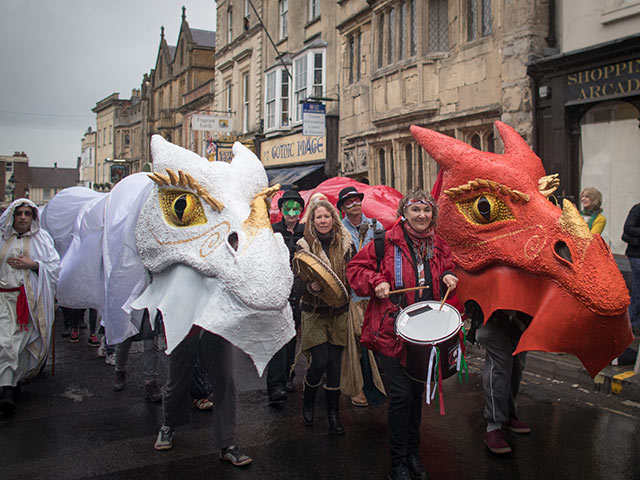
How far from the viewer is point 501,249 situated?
4.02m

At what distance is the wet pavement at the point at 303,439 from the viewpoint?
4.04 m

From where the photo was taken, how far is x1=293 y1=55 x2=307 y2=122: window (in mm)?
18859

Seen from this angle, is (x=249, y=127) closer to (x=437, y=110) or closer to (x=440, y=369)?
(x=437, y=110)

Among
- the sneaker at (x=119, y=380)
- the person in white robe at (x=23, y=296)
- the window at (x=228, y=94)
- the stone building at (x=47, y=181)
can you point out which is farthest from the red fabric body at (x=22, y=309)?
the stone building at (x=47, y=181)

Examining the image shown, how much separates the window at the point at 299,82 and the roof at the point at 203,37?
18577 mm

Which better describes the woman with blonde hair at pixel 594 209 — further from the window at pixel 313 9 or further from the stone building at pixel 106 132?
the stone building at pixel 106 132

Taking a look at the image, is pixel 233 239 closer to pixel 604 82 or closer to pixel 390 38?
pixel 604 82

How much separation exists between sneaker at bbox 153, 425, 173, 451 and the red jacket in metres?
1.75

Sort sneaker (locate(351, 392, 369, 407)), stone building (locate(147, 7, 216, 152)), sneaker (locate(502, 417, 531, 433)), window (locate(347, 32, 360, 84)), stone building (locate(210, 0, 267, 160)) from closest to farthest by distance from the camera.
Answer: sneaker (locate(502, 417, 531, 433))
sneaker (locate(351, 392, 369, 407))
window (locate(347, 32, 360, 84))
stone building (locate(210, 0, 267, 160))
stone building (locate(147, 7, 216, 152))

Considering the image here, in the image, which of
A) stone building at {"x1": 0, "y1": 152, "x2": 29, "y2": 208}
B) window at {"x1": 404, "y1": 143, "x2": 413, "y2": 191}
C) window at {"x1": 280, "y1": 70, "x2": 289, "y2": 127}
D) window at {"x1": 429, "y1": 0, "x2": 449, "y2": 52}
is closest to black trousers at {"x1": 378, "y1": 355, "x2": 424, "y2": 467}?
window at {"x1": 429, "y1": 0, "x2": 449, "y2": 52}

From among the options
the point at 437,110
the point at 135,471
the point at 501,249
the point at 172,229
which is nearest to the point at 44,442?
the point at 135,471

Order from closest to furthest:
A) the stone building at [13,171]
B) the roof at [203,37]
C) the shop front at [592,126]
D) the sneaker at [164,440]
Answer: the sneaker at [164,440]
the shop front at [592,126]
the roof at [203,37]
the stone building at [13,171]

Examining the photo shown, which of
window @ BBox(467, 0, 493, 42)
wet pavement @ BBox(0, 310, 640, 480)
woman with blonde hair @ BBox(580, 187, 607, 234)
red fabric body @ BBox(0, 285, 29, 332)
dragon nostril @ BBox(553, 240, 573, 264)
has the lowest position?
wet pavement @ BBox(0, 310, 640, 480)

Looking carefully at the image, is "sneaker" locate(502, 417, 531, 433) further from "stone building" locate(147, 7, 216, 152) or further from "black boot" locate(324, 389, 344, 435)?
"stone building" locate(147, 7, 216, 152)
